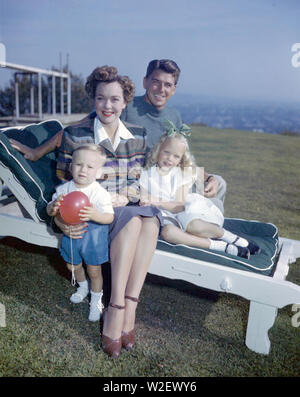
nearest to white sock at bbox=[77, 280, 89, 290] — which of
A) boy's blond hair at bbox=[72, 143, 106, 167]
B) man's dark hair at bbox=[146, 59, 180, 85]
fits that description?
boy's blond hair at bbox=[72, 143, 106, 167]

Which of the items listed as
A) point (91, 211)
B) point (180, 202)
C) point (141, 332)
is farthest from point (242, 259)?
point (91, 211)

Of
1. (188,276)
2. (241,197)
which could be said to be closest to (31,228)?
(188,276)

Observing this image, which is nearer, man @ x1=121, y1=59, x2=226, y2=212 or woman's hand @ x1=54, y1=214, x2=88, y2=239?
woman's hand @ x1=54, y1=214, x2=88, y2=239

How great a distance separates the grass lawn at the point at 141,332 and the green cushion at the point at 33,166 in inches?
23.0

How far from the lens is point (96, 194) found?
2.12 m

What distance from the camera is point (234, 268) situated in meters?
2.11

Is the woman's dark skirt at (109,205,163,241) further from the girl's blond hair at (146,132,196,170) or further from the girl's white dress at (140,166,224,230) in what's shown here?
the girl's blond hair at (146,132,196,170)

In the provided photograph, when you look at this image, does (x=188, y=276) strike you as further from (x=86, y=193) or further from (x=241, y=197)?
(x=241, y=197)

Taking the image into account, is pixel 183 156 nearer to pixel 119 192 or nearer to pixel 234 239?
pixel 119 192

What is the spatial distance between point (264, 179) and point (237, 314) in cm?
479

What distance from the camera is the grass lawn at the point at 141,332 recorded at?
6.25 feet

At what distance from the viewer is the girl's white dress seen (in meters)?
2.41

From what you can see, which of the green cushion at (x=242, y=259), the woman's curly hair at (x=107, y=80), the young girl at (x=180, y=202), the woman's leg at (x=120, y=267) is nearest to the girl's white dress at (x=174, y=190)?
the young girl at (x=180, y=202)

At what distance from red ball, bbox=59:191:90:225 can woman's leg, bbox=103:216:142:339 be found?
0.27 m
